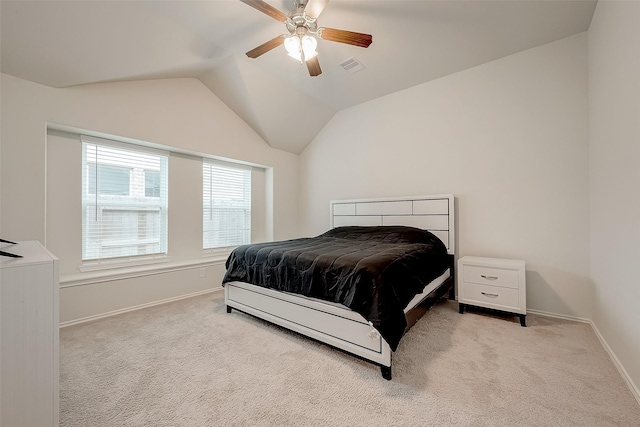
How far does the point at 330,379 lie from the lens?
170 cm

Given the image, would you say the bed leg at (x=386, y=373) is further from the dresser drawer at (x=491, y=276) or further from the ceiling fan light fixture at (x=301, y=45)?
the ceiling fan light fixture at (x=301, y=45)

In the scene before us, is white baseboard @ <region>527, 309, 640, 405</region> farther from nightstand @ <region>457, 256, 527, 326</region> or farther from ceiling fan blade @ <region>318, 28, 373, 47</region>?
ceiling fan blade @ <region>318, 28, 373, 47</region>

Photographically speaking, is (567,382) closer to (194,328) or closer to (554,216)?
(554,216)

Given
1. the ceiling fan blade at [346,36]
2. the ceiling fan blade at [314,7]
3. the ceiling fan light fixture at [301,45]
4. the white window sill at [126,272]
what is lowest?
the white window sill at [126,272]

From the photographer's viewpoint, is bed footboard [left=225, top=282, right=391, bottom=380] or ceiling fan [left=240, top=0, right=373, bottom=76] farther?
ceiling fan [left=240, top=0, right=373, bottom=76]

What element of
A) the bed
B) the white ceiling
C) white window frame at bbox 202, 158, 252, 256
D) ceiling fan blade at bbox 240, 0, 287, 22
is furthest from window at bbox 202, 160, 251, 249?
ceiling fan blade at bbox 240, 0, 287, 22

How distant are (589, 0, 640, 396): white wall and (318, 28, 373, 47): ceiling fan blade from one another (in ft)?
5.30

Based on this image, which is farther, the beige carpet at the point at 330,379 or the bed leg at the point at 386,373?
the bed leg at the point at 386,373

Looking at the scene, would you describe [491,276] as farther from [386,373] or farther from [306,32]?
[306,32]

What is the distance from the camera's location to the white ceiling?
81.0 inches

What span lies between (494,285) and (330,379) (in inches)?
76.6

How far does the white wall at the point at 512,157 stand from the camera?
2.64 meters

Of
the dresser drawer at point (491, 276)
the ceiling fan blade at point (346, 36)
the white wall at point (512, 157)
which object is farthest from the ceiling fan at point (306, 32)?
the dresser drawer at point (491, 276)

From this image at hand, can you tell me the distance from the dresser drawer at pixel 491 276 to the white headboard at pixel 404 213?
1.68 ft
